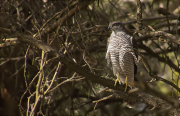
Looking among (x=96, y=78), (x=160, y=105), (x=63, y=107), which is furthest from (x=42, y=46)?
(x=63, y=107)

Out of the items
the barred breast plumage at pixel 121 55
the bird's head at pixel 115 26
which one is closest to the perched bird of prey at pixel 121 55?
the barred breast plumage at pixel 121 55

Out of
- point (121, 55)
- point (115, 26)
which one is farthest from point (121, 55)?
point (115, 26)

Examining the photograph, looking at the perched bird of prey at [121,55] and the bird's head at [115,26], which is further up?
the bird's head at [115,26]

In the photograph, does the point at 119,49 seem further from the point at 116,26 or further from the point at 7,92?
the point at 7,92

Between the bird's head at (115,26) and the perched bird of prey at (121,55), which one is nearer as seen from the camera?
the perched bird of prey at (121,55)

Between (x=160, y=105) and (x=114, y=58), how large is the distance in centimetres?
131

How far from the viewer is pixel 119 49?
3.88m

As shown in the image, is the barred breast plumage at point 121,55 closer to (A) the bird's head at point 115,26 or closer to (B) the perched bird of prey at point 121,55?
(B) the perched bird of prey at point 121,55

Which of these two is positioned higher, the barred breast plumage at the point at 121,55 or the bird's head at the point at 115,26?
the bird's head at the point at 115,26

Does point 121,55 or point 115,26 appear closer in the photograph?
point 121,55

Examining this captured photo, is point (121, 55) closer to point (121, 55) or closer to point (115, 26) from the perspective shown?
point (121, 55)

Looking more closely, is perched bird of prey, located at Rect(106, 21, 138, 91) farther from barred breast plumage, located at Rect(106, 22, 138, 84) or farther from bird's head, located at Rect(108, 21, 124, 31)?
bird's head, located at Rect(108, 21, 124, 31)

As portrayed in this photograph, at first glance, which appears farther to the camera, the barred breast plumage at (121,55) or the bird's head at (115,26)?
the bird's head at (115,26)

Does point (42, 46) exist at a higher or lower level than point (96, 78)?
higher
